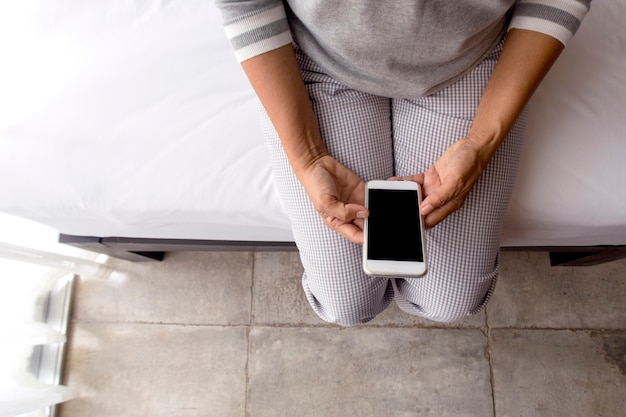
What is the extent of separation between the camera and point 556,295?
1.15 meters

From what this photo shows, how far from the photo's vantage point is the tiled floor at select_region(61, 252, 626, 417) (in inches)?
43.0

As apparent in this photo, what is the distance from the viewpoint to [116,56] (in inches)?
33.8

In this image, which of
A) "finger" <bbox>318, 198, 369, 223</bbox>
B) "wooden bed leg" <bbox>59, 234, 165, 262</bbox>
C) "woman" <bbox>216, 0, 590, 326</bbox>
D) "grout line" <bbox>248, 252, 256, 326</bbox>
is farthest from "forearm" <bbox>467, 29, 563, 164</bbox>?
"wooden bed leg" <bbox>59, 234, 165, 262</bbox>

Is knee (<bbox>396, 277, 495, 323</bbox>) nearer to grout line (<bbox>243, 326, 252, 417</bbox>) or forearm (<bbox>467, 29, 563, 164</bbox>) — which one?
forearm (<bbox>467, 29, 563, 164</bbox>)

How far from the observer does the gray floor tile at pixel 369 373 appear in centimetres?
110

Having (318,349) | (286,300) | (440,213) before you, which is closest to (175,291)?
(286,300)

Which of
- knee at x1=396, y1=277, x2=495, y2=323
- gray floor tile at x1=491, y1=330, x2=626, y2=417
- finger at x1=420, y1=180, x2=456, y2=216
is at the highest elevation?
finger at x1=420, y1=180, x2=456, y2=216

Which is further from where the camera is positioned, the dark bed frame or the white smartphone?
the dark bed frame

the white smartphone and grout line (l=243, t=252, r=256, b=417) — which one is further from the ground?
the white smartphone

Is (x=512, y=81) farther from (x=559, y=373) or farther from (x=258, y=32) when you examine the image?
(x=559, y=373)

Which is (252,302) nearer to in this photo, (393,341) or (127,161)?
(393,341)

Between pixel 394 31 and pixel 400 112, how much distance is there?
6.5 inches

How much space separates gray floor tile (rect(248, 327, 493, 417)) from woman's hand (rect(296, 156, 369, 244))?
0.53 meters

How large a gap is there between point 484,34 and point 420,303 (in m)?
0.49
